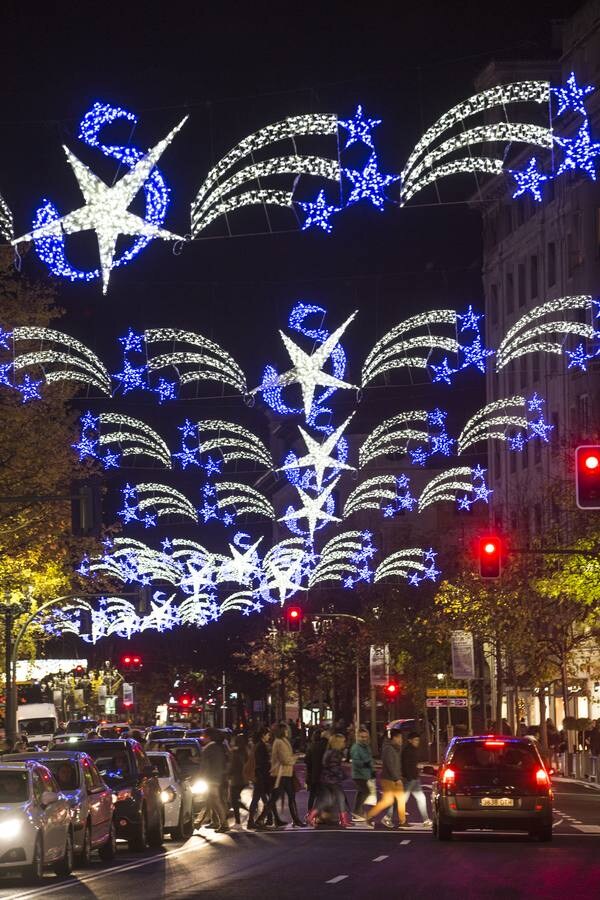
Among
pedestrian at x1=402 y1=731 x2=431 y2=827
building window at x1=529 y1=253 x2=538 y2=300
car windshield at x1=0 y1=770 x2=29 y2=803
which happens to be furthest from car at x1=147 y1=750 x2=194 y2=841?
building window at x1=529 y1=253 x2=538 y2=300

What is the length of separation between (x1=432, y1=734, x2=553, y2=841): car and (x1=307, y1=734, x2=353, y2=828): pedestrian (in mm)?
5272

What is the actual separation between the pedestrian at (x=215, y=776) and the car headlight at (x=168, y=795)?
156 centimetres

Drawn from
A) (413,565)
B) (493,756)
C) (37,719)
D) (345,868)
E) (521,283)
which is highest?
(521,283)

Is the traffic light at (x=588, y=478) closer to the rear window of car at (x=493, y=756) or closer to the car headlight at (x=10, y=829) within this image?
the rear window of car at (x=493, y=756)

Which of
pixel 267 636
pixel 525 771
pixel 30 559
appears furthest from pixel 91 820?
pixel 267 636

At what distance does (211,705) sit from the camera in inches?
Result: 6147

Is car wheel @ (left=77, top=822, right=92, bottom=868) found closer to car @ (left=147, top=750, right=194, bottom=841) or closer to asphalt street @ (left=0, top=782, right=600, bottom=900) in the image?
asphalt street @ (left=0, top=782, right=600, bottom=900)

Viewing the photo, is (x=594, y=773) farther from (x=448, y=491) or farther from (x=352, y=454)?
(x=352, y=454)

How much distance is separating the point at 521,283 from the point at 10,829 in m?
68.8

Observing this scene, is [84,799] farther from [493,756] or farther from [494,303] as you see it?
[494,303]

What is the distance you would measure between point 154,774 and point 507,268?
63.6 metres

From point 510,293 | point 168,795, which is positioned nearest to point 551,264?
point 510,293

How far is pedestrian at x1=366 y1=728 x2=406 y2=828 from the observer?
1355 inches

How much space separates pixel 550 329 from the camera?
2269 inches
